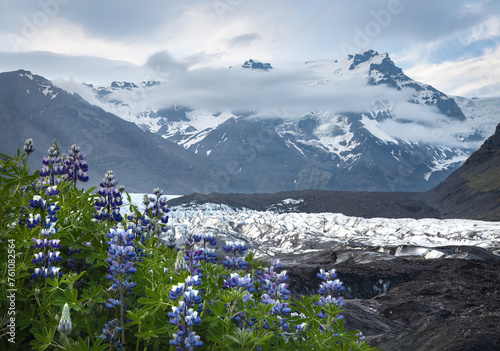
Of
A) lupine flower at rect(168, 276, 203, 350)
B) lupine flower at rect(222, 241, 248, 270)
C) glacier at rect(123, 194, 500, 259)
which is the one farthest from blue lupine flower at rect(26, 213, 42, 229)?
glacier at rect(123, 194, 500, 259)

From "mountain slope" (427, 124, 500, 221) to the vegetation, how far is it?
13658cm

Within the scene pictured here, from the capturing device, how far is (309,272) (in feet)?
76.7

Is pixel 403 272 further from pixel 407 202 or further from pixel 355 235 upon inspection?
pixel 407 202

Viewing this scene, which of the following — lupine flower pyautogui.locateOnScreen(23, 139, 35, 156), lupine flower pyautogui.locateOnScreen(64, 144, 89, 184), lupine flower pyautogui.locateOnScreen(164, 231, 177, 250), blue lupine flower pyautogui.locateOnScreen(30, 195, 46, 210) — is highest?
lupine flower pyautogui.locateOnScreen(23, 139, 35, 156)

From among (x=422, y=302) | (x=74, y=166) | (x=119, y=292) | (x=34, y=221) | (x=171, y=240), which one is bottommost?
(x=422, y=302)

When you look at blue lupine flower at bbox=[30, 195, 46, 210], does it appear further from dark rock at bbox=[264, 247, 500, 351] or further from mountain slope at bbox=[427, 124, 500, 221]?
mountain slope at bbox=[427, 124, 500, 221]

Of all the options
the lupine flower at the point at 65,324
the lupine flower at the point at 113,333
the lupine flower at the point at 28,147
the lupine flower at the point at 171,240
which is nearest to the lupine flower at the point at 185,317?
the lupine flower at the point at 113,333

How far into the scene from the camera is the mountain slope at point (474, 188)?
133m

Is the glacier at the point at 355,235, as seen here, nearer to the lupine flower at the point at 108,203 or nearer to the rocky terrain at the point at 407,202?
the lupine flower at the point at 108,203

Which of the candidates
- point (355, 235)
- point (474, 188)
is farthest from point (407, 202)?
point (355, 235)

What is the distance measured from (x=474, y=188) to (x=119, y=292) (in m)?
173

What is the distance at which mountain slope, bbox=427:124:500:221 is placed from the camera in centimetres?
13300

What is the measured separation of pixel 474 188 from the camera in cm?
15312

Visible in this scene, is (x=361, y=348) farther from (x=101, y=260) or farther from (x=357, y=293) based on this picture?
(x=357, y=293)
